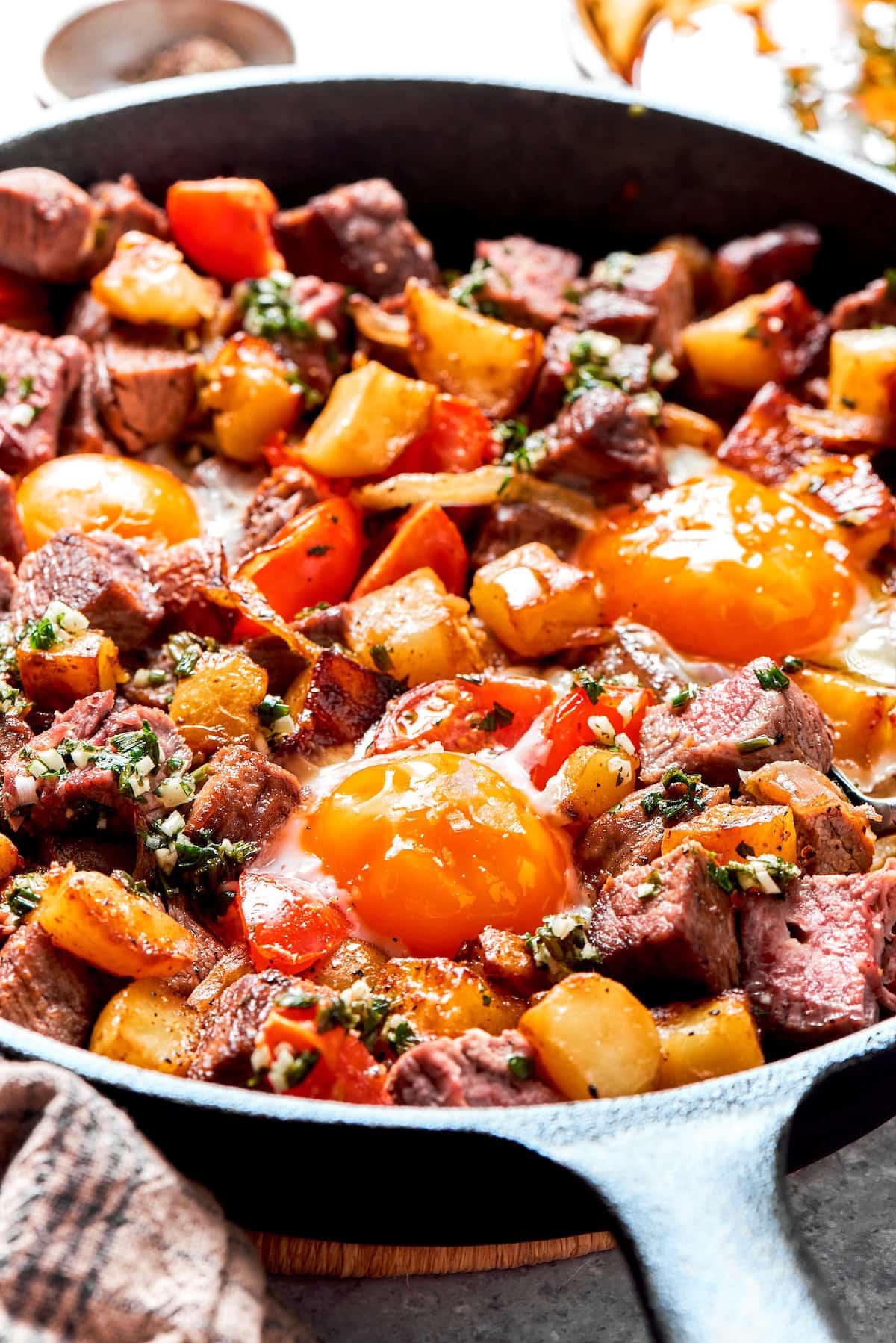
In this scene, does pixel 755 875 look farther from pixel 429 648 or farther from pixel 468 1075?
pixel 429 648

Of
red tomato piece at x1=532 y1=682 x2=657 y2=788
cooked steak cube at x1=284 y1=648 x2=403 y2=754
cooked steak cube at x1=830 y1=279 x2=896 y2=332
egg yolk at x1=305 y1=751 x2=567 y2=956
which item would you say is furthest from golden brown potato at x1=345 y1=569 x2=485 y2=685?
cooked steak cube at x1=830 y1=279 x2=896 y2=332

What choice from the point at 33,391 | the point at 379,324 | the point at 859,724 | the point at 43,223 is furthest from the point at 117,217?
the point at 859,724

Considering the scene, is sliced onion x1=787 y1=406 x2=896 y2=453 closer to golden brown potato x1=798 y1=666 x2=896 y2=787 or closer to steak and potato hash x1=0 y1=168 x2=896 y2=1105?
steak and potato hash x1=0 y1=168 x2=896 y2=1105

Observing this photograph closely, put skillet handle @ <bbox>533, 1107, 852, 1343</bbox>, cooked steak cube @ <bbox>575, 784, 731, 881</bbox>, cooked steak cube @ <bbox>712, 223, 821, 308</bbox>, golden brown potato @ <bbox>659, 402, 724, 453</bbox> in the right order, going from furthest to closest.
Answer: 1. cooked steak cube @ <bbox>712, 223, 821, 308</bbox>
2. golden brown potato @ <bbox>659, 402, 724, 453</bbox>
3. cooked steak cube @ <bbox>575, 784, 731, 881</bbox>
4. skillet handle @ <bbox>533, 1107, 852, 1343</bbox>

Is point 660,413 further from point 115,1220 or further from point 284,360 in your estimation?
point 115,1220

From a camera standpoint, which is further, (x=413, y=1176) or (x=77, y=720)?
(x=77, y=720)

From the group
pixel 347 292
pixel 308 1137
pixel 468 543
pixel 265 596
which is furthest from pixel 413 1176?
pixel 347 292

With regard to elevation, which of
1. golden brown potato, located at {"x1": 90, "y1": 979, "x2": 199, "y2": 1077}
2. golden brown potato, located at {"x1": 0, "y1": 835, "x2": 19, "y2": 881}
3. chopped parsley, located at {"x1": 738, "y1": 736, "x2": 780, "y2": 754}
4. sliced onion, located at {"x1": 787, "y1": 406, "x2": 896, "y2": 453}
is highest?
sliced onion, located at {"x1": 787, "y1": 406, "x2": 896, "y2": 453}
